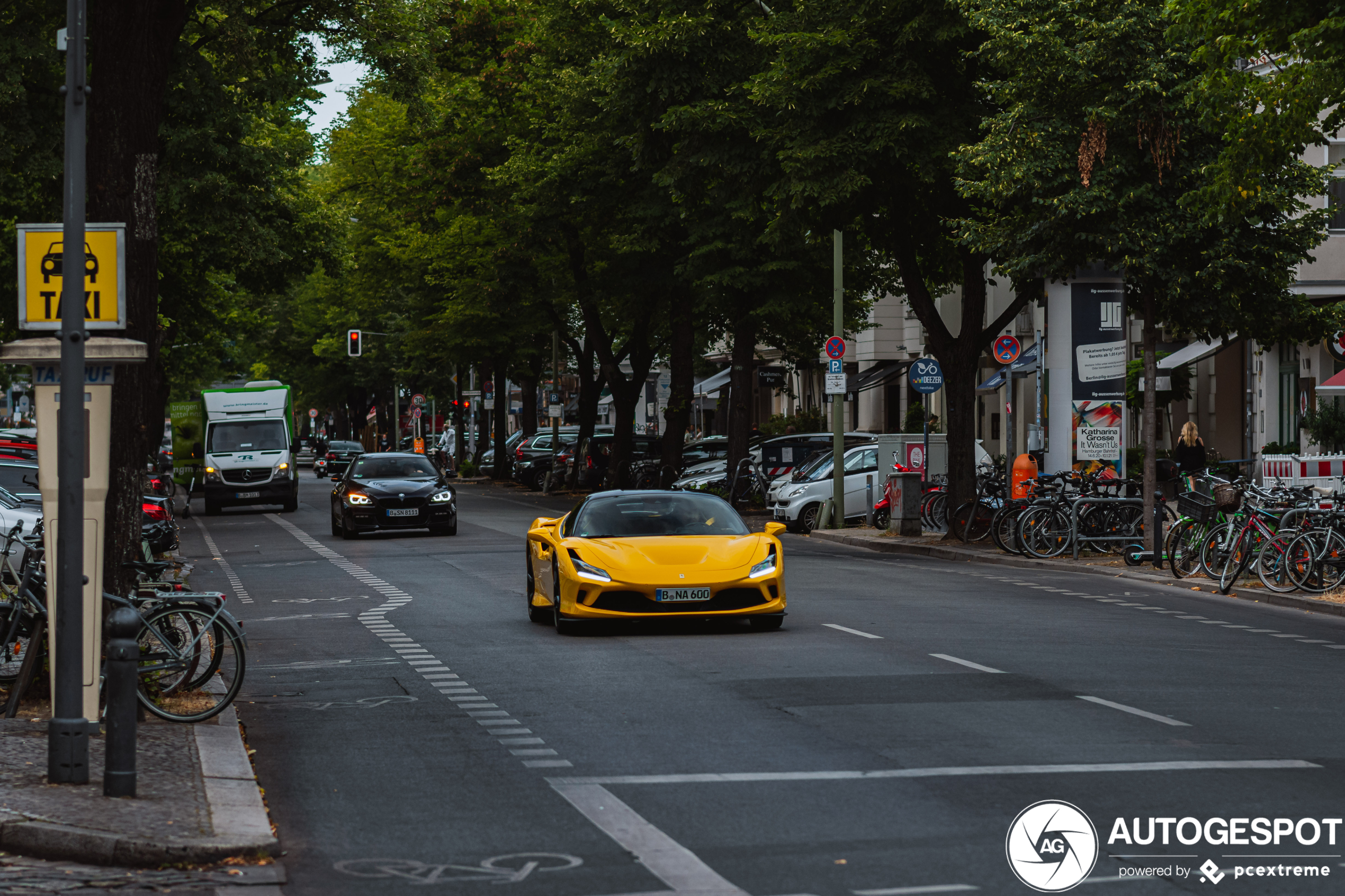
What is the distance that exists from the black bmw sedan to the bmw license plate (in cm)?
1668

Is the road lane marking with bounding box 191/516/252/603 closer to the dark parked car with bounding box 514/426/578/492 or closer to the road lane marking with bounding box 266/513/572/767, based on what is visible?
the road lane marking with bounding box 266/513/572/767

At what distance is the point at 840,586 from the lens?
21078 millimetres

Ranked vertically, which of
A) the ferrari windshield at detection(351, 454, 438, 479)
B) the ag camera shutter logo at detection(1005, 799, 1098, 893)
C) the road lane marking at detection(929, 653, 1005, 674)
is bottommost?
the road lane marking at detection(929, 653, 1005, 674)

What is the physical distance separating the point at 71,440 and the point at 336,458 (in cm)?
6954

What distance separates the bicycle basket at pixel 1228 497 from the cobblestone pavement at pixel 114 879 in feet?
52.3

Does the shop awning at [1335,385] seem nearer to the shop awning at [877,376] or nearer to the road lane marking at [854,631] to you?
the road lane marking at [854,631]

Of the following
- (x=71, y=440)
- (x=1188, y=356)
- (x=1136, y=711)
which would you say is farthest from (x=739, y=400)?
Answer: (x=71, y=440)

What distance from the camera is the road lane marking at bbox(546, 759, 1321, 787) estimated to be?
28.7 ft

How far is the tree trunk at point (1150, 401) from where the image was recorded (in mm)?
24545

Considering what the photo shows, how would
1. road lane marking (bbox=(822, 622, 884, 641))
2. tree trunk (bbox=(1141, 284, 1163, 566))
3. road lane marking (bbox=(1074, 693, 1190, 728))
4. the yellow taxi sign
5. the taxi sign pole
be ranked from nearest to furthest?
the yellow taxi sign
road lane marking (bbox=(1074, 693, 1190, 728))
road lane marking (bbox=(822, 622, 884, 641))
tree trunk (bbox=(1141, 284, 1163, 566))
the taxi sign pole

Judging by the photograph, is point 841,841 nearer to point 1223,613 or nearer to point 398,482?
point 1223,613

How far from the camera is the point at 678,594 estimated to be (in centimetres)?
1563

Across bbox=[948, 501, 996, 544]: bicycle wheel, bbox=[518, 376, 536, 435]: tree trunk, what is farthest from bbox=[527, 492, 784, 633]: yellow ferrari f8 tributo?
bbox=[518, 376, 536, 435]: tree trunk

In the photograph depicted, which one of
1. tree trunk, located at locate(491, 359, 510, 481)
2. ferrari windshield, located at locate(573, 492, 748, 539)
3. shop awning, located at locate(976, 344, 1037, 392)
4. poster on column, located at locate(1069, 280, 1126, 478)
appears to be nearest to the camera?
ferrari windshield, located at locate(573, 492, 748, 539)
